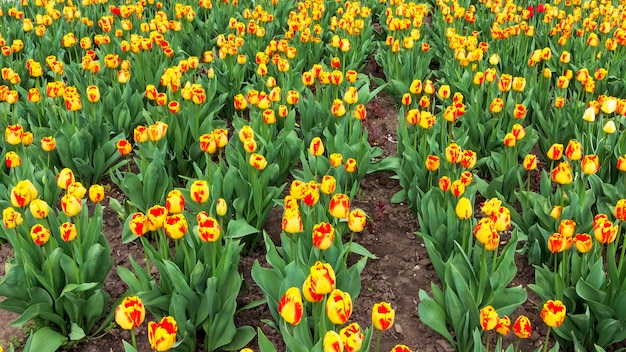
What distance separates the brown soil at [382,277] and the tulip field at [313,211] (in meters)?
0.01

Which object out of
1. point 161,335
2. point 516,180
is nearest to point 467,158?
point 516,180

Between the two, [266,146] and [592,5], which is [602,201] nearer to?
[266,146]

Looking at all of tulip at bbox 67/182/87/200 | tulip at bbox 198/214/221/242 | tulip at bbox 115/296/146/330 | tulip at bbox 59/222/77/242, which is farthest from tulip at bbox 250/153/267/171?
tulip at bbox 115/296/146/330

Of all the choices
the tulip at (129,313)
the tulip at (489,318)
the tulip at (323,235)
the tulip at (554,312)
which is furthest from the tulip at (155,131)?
the tulip at (554,312)

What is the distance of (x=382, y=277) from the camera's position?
3.30 m

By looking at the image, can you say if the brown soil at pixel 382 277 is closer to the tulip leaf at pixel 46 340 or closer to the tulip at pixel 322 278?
the tulip leaf at pixel 46 340

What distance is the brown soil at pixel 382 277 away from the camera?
288cm

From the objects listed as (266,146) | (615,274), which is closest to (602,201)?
(615,274)

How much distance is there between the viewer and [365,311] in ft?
10.1

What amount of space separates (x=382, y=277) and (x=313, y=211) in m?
0.62

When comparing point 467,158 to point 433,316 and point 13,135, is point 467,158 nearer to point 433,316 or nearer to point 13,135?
point 433,316

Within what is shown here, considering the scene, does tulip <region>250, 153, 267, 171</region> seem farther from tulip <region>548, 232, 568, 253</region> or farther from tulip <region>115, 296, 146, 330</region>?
tulip <region>548, 232, 568, 253</region>

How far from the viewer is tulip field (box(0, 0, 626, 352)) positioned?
256cm

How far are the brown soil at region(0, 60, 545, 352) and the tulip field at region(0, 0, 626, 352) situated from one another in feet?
0.04
